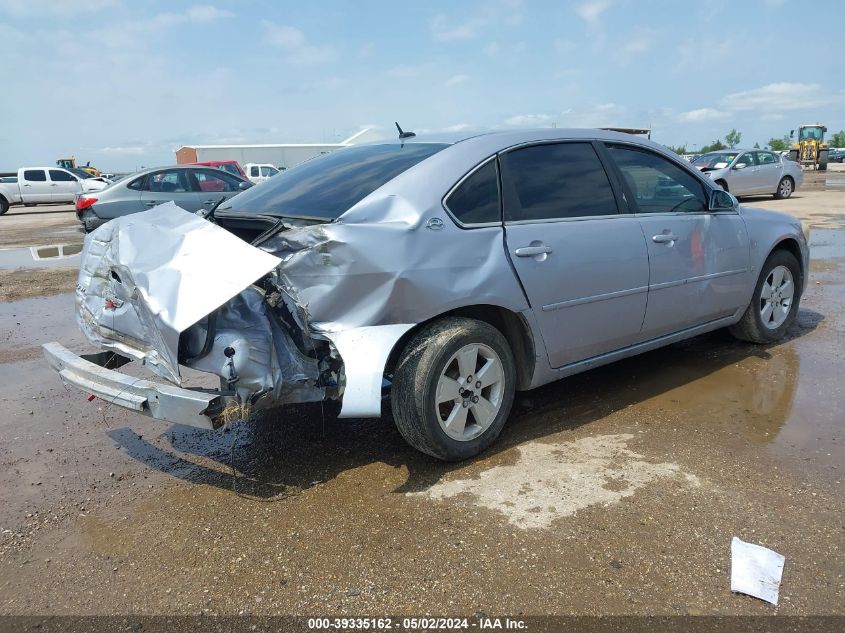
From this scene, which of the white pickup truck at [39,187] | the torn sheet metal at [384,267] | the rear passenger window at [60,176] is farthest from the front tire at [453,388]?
the rear passenger window at [60,176]

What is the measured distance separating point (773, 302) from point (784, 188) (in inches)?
673

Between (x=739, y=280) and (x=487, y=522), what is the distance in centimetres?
295

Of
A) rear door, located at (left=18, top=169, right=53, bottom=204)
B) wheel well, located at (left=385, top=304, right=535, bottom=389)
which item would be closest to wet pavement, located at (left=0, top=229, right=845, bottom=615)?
wheel well, located at (left=385, top=304, right=535, bottom=389)

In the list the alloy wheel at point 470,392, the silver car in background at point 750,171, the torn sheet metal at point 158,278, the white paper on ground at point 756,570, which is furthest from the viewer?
the silver car in background at point 750,171

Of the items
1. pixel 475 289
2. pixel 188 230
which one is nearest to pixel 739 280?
pixel 475 289

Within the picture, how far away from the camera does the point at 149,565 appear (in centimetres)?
265

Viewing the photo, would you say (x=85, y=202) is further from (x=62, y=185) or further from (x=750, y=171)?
(x=750, y=171)

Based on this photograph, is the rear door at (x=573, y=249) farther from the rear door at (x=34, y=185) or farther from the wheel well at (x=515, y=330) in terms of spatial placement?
the rear door at (x=34, y=185)

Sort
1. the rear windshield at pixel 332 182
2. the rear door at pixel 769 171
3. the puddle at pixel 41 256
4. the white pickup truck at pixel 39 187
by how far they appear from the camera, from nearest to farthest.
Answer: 1. the rear windshield at pixel 332 182
2. the puddle at pixel 41 256
3. the rear door at pixel 769 171
4. the white pickup truck at pixel 39 187

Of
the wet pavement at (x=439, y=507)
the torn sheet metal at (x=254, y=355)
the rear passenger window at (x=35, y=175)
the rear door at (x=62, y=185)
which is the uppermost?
the rear passenger window at (x=35, y=175)

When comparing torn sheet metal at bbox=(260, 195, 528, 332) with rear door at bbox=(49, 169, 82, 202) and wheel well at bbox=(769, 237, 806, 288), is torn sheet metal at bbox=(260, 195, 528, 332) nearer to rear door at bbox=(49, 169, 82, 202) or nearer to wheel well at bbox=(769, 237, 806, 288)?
wheel well at bbox=(769, 237, 806, 288)

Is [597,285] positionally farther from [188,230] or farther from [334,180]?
[188,230]

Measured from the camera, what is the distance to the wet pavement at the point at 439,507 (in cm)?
243

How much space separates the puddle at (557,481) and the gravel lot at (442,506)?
0.04 ft
